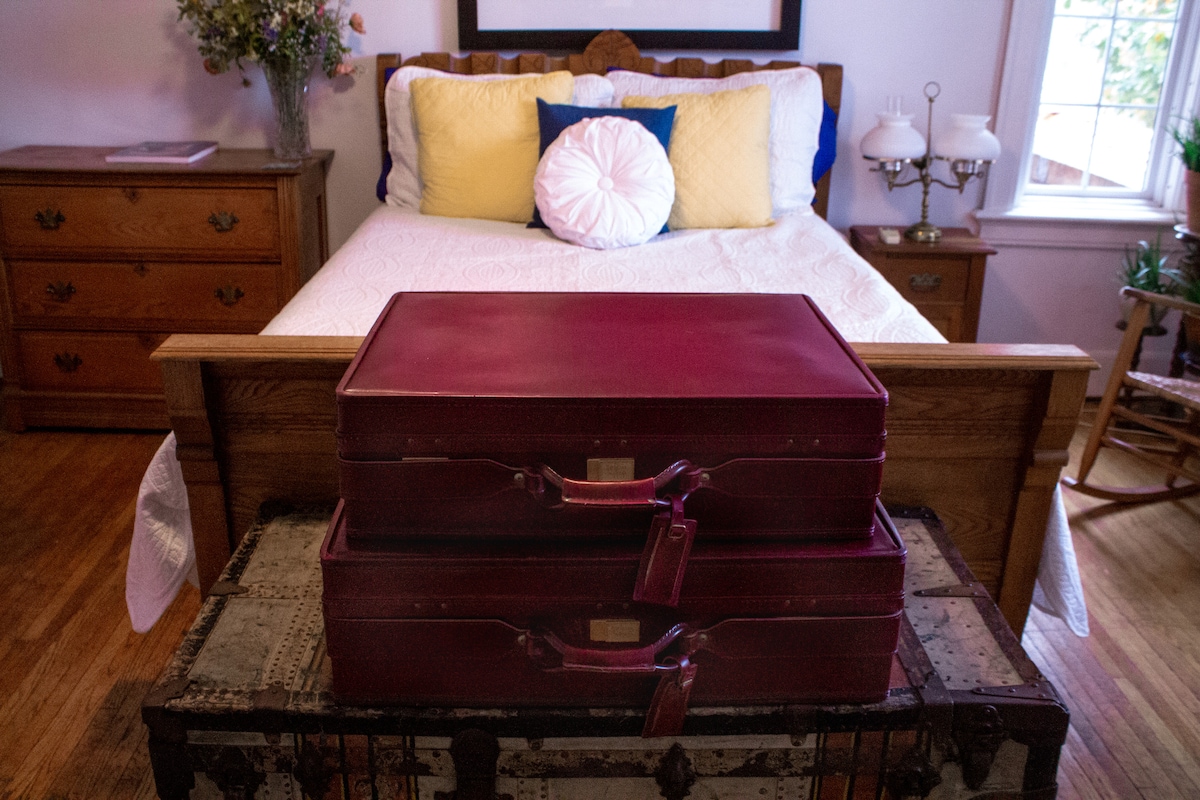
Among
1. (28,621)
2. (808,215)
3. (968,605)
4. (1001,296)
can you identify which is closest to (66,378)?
(28,621)

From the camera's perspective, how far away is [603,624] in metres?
1.17

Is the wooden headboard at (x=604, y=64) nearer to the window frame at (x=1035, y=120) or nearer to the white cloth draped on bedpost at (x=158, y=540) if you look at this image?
the window frame at (x=1035, y=120)

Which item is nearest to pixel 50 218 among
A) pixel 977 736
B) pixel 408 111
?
pixel 408 111

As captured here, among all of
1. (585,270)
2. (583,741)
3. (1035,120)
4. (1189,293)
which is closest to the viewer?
(583,741)

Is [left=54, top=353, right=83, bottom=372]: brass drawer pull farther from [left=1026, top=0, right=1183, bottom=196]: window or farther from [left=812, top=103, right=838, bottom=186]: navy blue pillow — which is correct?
[left=1026, top=0, right=1183, bottom=196]: window

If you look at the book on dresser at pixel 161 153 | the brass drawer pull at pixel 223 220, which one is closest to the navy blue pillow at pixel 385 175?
the brass drawer pull at pixel 223 220

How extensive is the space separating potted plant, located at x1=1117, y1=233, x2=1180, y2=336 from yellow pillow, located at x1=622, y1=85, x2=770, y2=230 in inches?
46.7

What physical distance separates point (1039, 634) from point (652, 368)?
1.40 meters

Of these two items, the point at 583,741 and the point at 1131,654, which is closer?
the point at 583,741

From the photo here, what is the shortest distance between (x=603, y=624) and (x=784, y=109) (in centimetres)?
198

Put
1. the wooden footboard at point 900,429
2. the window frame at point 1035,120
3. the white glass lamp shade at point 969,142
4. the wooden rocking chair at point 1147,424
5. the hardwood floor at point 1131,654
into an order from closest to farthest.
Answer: the wooden footboard at point 900,429
the hardwood floor at point 1131,654
the wooden rocking chair at point 1147,424
the white glass lamp shade at point 969,142
the window frame at point 1035,120

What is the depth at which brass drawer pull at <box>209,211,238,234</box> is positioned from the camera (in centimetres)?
283

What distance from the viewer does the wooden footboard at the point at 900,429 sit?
1.54 metres

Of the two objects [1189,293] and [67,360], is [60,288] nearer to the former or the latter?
[67,360]
